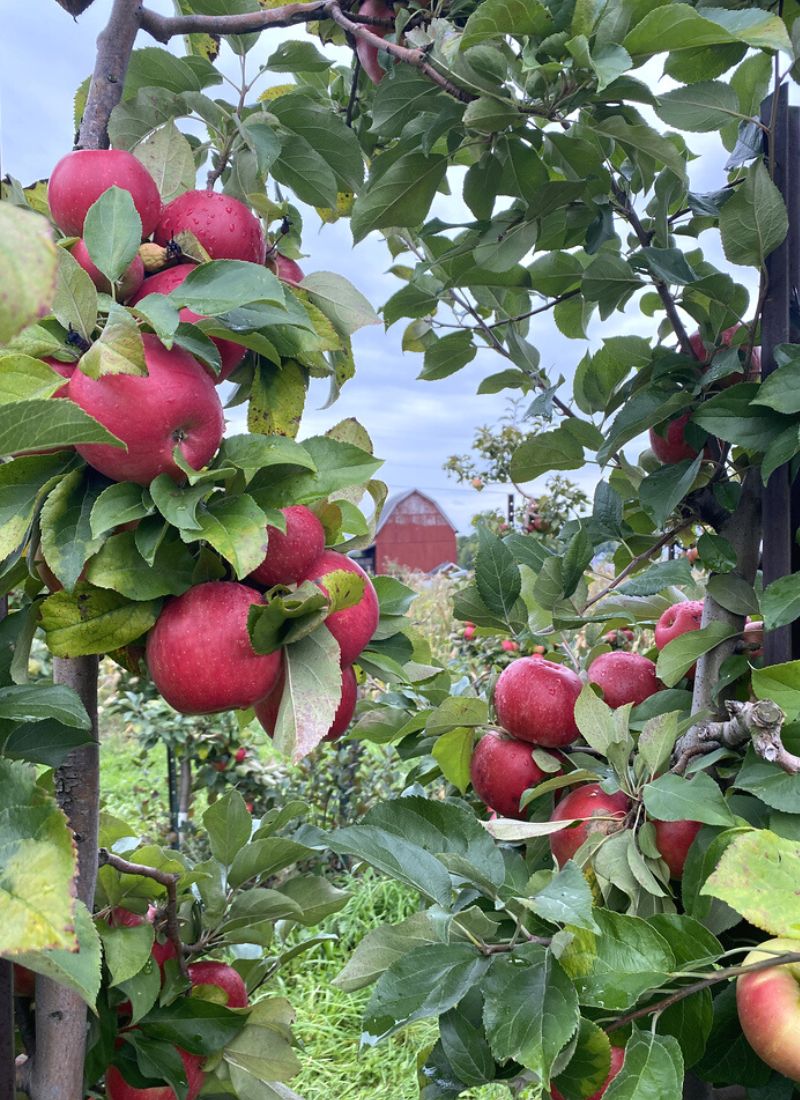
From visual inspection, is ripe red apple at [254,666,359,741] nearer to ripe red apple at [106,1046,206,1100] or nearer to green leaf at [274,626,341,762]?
green leaf at [274,626,341,762]

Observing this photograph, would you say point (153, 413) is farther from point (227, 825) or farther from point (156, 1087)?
point (156, 1087)

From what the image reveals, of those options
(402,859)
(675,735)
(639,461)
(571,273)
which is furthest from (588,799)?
(571,273)

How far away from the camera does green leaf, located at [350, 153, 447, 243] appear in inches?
32.1

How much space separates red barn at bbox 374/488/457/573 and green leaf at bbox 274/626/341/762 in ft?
34.0

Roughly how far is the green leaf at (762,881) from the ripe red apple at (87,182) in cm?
56

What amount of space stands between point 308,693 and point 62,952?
0.65ft

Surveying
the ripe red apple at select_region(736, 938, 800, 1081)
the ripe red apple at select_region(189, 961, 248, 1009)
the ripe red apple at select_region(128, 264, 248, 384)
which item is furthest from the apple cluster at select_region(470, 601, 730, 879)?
the ripe red apple at select_region(128, 264, 248, 384)

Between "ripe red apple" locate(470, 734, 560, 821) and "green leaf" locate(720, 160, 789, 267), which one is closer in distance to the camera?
"green leaf" locate(720, 160, 789, 267)

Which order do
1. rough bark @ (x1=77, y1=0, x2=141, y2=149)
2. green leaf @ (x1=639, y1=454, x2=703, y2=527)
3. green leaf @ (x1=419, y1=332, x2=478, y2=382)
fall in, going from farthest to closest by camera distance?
green leaf @ (x1=419, y1=332, x2=478, y2=382), green leaf @ (x1=639, y1=454, x2=703, y2=527), rough bark @ (x1=77, y1=0, x2=141, y2=149)

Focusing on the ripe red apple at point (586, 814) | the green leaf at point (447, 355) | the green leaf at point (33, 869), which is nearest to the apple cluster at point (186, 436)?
the green leaf at point (33, 869)

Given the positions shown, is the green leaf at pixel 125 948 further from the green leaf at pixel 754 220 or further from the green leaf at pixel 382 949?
the green leaf at pixel 754 220

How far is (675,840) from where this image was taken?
0.68m

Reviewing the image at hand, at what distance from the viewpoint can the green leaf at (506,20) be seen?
636 millimetres

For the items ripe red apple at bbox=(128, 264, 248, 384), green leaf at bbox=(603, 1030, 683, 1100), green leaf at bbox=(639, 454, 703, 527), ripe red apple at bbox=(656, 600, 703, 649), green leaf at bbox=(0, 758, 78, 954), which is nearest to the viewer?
green leaf at bbox=(0, 758, 78, 954)
